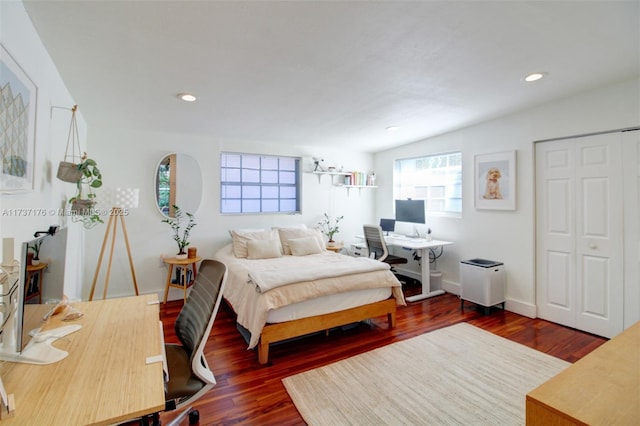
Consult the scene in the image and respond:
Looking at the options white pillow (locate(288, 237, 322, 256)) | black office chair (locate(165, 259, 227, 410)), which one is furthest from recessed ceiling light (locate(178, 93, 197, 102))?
white pillow (locate(288, 237, 322, 256))

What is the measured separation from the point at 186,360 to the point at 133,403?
2.83 feet

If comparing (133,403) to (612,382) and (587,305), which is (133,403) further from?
(587,305)

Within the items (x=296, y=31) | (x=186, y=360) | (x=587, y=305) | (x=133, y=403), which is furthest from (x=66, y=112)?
(x=587, y=305)

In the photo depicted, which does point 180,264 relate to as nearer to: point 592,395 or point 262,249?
point 262,249

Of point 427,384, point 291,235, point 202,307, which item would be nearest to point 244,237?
point 291,235

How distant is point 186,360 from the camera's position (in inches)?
67.8

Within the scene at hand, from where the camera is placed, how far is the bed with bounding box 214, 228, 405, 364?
2.50 metres

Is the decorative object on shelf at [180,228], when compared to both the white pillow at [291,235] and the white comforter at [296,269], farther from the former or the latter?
the white pillow at [291,235]

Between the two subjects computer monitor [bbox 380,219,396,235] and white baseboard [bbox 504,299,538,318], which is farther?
computer monitor [bbox 380,219,396,235]

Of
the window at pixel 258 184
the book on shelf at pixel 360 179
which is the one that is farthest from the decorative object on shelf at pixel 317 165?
the book on shelf at pixel 360 179

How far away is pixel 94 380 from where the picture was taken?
1046 millimetres

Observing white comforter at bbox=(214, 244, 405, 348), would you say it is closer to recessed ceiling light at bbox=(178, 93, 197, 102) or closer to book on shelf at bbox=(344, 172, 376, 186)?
recessed ceiling light at bbox=(178, 93, 197, 102)

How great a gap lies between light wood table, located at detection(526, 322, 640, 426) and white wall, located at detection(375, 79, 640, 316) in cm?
286

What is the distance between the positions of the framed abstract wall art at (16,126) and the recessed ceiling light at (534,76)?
11.4ft
